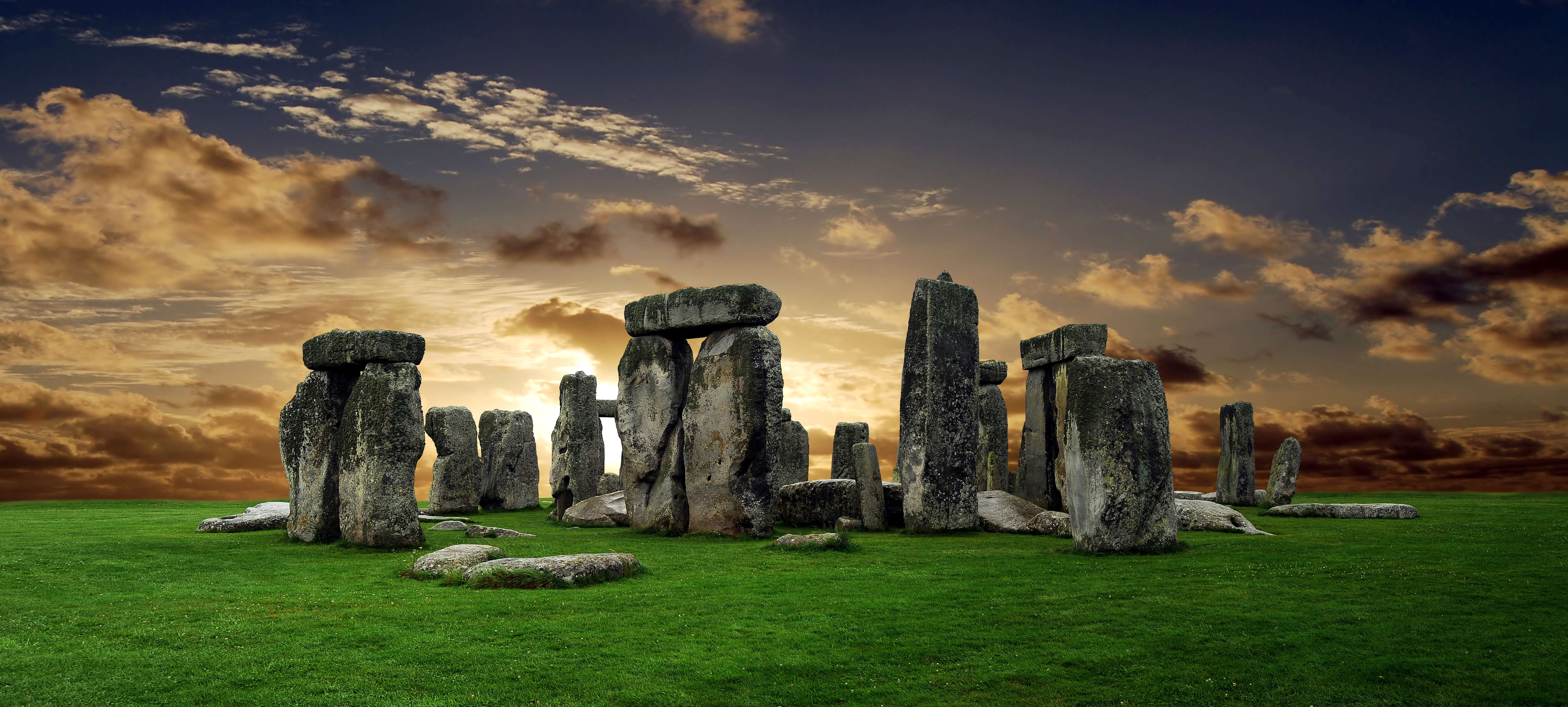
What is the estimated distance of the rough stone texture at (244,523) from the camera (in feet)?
59.0

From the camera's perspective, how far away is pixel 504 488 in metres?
27.0

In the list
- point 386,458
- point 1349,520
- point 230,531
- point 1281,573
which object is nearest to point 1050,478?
point 1349,520

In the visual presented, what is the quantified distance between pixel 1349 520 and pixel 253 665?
19.8 m

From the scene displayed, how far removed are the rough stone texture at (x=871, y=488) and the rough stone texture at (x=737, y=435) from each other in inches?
73.3

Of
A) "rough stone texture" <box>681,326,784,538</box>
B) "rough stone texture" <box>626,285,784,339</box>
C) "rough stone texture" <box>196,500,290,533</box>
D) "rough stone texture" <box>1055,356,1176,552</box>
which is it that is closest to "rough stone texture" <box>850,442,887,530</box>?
"rough stone texture" <box>681,326,784,538</box>

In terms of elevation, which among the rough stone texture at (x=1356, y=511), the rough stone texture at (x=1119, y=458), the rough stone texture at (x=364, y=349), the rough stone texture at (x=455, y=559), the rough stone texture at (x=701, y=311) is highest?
the rough stone texture at (x=701, y=311)

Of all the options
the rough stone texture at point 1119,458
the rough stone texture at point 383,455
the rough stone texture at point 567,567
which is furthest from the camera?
the rough stone texture at point 383,455

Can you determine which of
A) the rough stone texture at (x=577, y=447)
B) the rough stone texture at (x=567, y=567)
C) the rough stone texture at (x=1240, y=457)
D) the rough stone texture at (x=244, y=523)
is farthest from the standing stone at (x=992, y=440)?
the rough stone texture at (x=244, y=523)

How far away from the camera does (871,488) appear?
17.7 metres

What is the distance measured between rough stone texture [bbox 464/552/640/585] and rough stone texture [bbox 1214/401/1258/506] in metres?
20.2

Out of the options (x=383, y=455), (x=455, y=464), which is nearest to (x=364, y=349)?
(x=383, y=455)

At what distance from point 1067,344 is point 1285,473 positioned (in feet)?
29.2

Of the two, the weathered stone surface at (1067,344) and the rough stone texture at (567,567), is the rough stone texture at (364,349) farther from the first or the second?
the weathered stone surface at (1067,344)

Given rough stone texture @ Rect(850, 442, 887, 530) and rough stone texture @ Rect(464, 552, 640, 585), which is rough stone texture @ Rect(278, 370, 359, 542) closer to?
rough stone texture @ Rect(464, 552, 640, 585)
